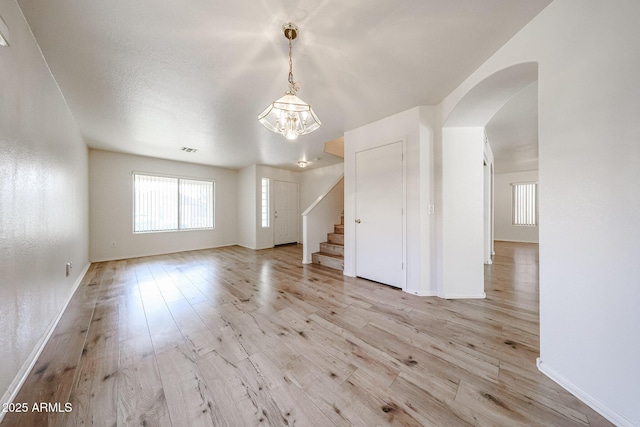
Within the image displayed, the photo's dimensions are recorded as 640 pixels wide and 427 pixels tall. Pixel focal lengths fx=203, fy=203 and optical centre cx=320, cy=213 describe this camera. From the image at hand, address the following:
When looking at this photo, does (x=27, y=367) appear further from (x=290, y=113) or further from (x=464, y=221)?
(x=464, y=221)

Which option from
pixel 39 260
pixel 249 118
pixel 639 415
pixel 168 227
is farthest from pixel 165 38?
pixel 168 227

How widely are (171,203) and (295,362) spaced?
549cm

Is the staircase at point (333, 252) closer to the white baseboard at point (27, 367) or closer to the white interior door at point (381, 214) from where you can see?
the white interior door at point (381, 214)

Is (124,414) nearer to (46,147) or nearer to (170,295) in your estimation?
(170,295)

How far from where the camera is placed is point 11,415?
42.3 inches

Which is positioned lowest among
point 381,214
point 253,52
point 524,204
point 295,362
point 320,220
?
point 295,362

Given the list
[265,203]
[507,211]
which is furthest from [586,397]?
[507,211]

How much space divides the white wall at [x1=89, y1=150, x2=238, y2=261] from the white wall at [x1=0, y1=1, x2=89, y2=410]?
2.70 meters

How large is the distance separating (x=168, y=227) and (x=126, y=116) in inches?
126

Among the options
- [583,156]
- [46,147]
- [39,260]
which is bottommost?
[39,260]

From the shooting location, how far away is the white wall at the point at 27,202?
1.18 meters

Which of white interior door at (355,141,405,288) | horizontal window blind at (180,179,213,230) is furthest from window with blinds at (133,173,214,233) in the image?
white interior door at (355,141,405,288)

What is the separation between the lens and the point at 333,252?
14.0 feet

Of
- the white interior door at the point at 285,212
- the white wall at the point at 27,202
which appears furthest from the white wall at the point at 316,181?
the white wall at the point at 27,202
